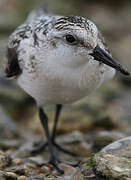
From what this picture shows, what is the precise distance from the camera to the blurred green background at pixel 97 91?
8.42 meters

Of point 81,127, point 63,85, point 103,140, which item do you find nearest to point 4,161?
point 63,85

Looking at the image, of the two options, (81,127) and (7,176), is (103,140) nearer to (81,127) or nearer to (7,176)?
(81,127)

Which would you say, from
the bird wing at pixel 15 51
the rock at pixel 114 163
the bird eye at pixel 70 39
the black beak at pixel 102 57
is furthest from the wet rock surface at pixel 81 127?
the bird eye at pixel 70 39

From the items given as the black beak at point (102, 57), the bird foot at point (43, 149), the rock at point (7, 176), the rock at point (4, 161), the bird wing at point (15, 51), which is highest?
the bird wing at point (15, 51)

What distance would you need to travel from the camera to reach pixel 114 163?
4605 millimetres

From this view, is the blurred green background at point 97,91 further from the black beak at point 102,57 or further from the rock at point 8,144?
the black beak at point 102,57

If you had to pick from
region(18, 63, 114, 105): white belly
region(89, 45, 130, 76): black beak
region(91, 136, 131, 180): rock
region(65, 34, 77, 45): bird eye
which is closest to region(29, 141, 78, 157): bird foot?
region(18, 63, 114, 105): white belly

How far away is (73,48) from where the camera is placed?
4.93m

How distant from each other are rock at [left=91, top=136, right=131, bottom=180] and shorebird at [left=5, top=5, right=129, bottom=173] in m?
1.00

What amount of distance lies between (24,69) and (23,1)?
8.78 m

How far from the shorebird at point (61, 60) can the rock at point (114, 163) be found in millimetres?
1002

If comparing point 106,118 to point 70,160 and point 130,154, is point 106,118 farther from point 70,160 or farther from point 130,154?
point 130,154

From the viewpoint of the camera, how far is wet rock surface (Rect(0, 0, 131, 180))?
4832mm

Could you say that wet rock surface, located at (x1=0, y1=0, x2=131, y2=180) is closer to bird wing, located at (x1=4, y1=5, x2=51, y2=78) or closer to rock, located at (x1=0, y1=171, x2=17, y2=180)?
rock, located at (x1=0, y1=171, x2=17, y2=180)
